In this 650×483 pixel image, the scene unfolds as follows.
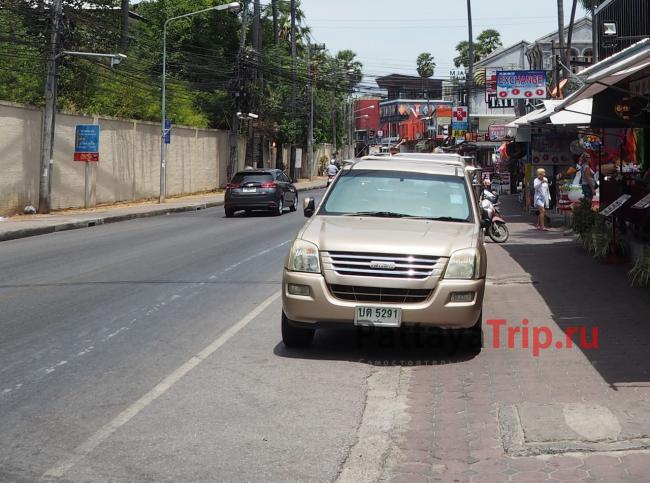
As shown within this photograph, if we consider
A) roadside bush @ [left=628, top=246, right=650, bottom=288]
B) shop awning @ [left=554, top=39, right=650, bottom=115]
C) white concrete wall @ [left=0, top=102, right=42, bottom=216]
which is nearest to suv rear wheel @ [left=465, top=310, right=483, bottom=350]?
shop awning @ [left=554, top=39, right=650, bottom=115]

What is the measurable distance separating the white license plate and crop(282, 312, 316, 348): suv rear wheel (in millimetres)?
759

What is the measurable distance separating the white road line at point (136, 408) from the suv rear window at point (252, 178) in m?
20.7

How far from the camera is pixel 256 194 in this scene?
30.6 metres

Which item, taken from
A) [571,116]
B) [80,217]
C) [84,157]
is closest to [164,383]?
[571,116]

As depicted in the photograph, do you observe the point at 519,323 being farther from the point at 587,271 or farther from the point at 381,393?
the point at 587,271

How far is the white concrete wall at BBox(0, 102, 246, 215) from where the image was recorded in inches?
1100

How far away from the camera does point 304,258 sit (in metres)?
8.30

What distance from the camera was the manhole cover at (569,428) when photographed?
5.62 m

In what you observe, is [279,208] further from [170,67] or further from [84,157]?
[170,67]

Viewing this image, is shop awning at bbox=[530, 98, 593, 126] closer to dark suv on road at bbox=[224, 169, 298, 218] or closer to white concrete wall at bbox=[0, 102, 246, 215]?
dark suv on road at bbox=[224, 169, 298, 218]

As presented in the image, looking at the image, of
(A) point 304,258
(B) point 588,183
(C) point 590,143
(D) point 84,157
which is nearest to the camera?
(A) point 304,258

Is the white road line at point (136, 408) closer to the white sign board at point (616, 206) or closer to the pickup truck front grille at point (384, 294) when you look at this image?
the pickup truck front grille at point (384, 294)

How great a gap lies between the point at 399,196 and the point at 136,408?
3987 mm

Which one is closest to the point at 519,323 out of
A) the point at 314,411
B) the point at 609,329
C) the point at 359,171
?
the point at 609,329
